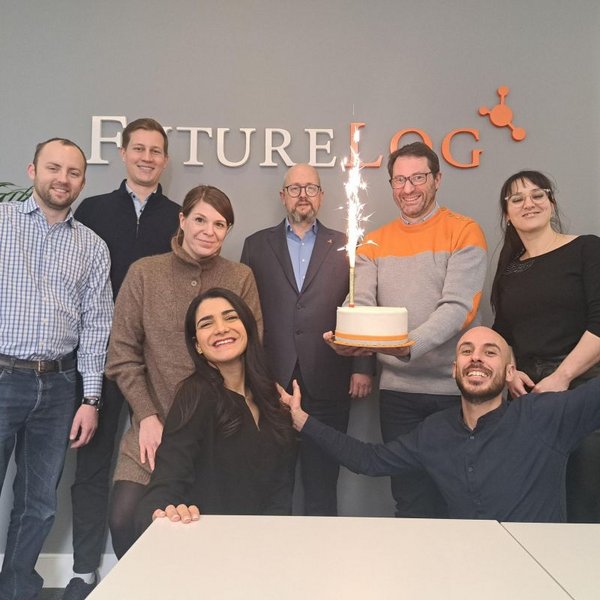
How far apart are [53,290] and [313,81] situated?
5.74ft

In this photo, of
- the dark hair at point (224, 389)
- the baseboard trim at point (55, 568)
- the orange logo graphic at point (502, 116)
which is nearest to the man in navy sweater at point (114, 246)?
the baseboard trim at point (55, 568)

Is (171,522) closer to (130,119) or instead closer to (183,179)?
(183,179)

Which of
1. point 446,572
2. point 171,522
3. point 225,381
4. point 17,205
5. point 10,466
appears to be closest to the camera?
point 446,572

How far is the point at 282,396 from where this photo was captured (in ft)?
6.31

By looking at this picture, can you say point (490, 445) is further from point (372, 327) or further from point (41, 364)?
point (41, 364)

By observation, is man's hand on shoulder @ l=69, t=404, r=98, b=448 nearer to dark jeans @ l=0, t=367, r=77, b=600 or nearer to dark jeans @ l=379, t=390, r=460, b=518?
dark jeans @ l=0, t=367, r=77, b=600

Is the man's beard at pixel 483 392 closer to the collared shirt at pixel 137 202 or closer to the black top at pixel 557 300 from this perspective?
the black top at pixel 557 300

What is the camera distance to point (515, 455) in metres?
1.69

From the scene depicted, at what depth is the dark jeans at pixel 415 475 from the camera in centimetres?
223

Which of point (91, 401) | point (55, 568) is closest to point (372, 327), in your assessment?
point (91, 401)

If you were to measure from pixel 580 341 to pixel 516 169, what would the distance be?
134cm

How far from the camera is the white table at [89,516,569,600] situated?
911 mm

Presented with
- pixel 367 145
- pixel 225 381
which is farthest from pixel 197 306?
pixel 367 145

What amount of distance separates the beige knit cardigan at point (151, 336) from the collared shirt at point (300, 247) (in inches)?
19.7
